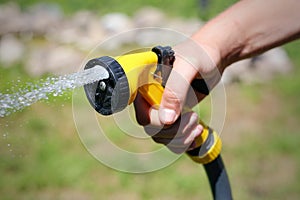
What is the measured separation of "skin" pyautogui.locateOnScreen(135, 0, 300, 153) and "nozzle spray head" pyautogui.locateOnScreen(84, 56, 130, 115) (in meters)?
0.14

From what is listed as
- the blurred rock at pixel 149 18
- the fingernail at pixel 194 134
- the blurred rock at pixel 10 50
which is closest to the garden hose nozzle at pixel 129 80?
the fingernail at pixel 194 134

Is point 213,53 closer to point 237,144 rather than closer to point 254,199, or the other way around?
point 254,199

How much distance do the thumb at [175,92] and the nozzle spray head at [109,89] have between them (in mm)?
122

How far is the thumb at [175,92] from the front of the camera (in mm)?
1026

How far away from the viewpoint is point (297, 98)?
117 inches

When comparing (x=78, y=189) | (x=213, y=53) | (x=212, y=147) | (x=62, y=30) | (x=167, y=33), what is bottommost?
(x=212, y=147)

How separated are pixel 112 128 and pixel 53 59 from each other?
2.25ft

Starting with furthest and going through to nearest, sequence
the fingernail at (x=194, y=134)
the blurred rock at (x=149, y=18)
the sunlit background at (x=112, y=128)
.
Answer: the blurred rock at (x=149, y=18)
the sunlit background at (x=112, y=128)
the fingernail at (x=194, y=134)

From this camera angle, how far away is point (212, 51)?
3.91 feet

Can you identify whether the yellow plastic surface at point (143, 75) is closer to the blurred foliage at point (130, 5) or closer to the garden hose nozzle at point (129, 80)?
the garden hose nozzle at point (129, 80)

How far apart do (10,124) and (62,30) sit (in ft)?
8.32

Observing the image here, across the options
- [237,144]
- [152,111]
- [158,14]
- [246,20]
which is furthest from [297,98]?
[152,111]

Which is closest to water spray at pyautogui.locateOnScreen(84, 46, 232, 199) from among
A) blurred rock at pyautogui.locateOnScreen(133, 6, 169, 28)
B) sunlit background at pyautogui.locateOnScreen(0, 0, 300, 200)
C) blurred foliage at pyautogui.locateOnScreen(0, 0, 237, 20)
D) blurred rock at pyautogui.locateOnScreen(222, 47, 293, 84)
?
sunlit background at pyautogui.locateOnScreen(0, 0, 300, 200)

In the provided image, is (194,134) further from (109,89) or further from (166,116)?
(109,89)
